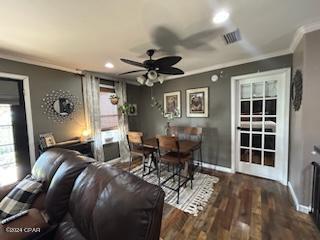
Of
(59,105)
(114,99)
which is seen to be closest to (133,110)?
(114,99)

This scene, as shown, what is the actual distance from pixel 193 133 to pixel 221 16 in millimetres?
2277

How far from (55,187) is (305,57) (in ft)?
10.0

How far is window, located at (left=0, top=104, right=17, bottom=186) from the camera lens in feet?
8.40

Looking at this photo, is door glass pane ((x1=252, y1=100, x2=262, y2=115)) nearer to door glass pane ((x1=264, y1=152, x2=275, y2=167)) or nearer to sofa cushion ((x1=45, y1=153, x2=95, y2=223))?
door glass pane ((x1=264, y1=152, x2=275, y2=167))

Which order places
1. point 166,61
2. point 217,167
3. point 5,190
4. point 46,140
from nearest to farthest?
point 5,190 < point 166,61 < point 46,140 < point 217,167

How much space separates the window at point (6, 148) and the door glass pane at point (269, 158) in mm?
4588

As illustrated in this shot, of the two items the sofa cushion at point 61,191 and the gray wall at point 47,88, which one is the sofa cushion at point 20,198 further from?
the gray wall at point 47,88

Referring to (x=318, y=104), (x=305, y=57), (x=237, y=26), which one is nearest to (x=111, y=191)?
(x=237, y=26)

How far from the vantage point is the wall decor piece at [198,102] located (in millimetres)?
3641

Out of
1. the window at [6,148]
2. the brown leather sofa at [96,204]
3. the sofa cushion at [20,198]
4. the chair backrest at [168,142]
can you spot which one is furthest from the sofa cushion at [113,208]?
the window at [6,148]

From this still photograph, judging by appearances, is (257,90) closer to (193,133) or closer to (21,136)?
(193,133)

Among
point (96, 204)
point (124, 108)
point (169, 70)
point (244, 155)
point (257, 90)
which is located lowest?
point (244, 155)

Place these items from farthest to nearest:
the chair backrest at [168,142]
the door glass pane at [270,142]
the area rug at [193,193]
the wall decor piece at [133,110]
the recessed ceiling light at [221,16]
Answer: the wall decor piece at [133,110], the door glass pane at [270,142], the chair backrest at [168,142], the area rug at [193,193], the recessed ceiling light at [221,16]

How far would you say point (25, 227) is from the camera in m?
1.07
